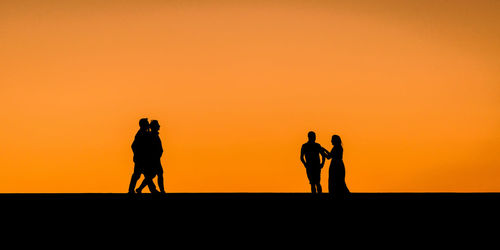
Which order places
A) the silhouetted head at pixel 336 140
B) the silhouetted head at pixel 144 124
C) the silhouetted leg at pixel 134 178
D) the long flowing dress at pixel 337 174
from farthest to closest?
the silhouetted leg at pixel 134 178, the silhouetted head at pixel 144 124, the long flowing dress at pixel 337 174, the silhouetted head at pixel 336 140

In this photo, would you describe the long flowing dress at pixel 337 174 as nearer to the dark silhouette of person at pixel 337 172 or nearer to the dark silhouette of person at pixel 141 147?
the dark silhouette of person at pixel 337 172

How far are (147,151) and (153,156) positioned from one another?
0.66 ft

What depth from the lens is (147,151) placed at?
→ 1642 cm

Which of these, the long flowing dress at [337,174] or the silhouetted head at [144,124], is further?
the silhouetted head at [144,124]

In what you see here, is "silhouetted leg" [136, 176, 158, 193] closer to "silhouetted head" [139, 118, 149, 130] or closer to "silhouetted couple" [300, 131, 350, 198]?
"silhouetted head" [139, 118, 149, 130]

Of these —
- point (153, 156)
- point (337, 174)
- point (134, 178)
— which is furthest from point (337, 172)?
point (134, 178)

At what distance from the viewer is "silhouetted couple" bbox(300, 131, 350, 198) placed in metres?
16.2

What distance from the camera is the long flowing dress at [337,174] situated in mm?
16156
